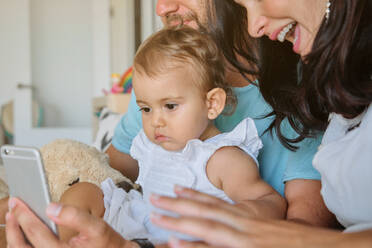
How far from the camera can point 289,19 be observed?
0.88 m

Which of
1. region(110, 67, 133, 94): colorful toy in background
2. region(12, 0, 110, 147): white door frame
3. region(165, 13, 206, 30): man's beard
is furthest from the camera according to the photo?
region(12, 0, 110, 147): white door frame

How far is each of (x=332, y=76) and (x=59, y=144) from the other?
0.92 metres

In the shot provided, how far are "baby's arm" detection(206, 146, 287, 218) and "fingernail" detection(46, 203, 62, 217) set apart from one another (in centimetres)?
38

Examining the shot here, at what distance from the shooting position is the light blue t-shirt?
3.47 feet

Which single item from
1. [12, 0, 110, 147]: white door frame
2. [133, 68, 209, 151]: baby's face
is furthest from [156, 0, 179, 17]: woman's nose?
[12, 0, 110, 147]: white door frame

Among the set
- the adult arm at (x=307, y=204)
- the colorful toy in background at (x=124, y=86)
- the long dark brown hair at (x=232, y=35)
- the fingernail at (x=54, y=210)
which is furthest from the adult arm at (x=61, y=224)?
the colorful toy in background at (x=124, y=86)

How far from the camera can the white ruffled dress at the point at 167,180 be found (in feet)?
3.22

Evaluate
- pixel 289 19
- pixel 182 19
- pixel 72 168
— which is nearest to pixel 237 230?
pixel 289 19

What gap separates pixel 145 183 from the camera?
1116 mm

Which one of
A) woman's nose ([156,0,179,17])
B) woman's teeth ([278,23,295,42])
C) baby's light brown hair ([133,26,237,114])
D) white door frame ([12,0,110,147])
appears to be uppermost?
woman's nose ([156,0,179,17])

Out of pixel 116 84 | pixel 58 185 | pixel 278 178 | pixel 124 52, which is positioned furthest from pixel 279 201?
pixel 124 52

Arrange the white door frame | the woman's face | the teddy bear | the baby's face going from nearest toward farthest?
1. the woman's face
2. the baby's face
3. the teddy bear
4. the white door frame

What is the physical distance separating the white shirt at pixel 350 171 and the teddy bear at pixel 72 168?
60cm

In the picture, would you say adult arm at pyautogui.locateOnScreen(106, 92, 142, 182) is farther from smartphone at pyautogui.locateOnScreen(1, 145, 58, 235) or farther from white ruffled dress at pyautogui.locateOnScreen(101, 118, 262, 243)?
smartphone at pyautogui.locateOnScreen(1, 145, 58, 235)
